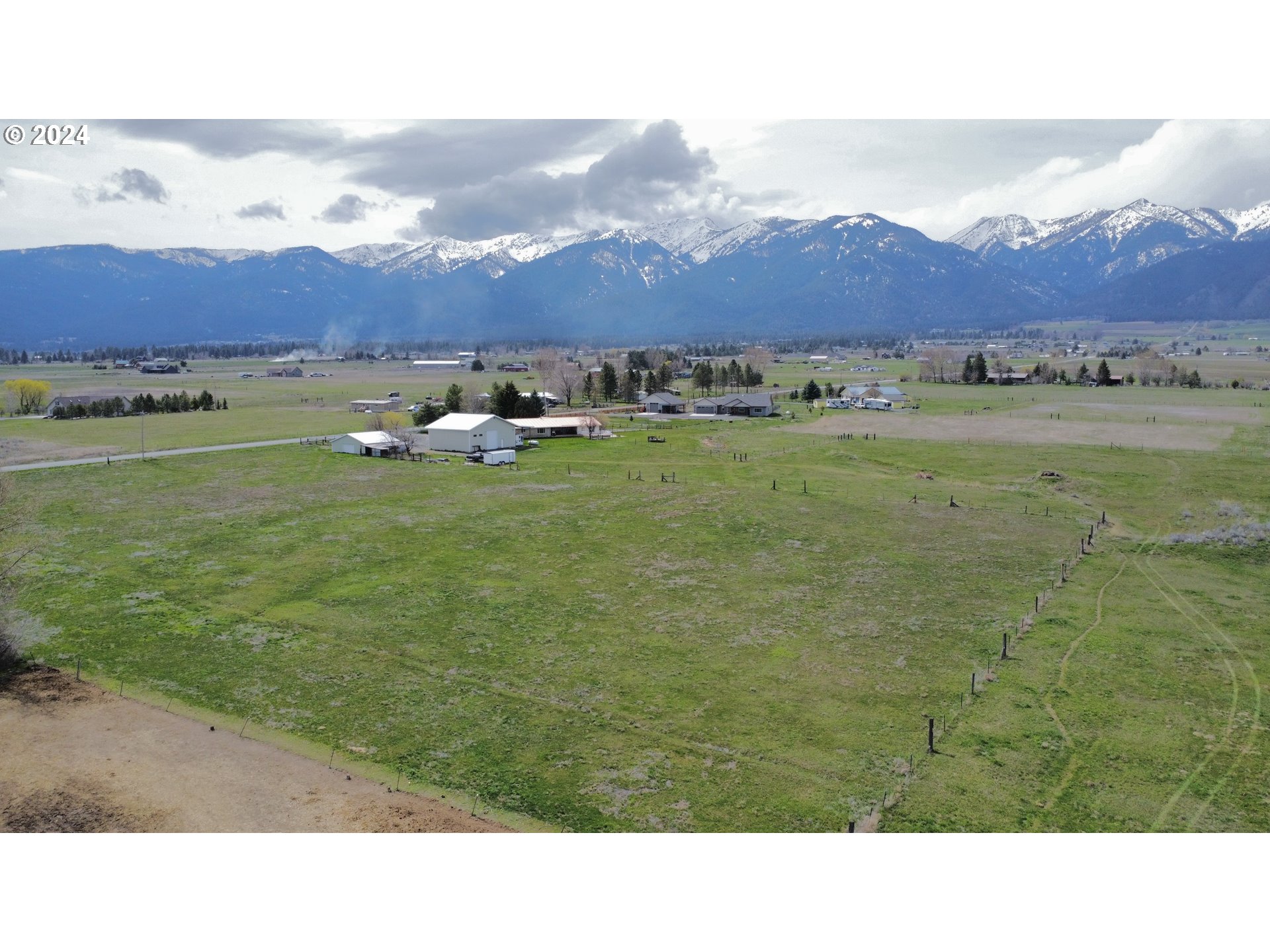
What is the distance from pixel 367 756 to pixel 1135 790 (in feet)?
58.6

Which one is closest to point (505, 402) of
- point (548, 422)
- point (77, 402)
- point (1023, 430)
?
point (548, 422)

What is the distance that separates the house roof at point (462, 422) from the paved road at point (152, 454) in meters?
12.3

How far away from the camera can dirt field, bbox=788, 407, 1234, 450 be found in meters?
67.7

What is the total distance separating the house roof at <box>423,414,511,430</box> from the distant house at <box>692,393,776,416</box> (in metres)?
34.8

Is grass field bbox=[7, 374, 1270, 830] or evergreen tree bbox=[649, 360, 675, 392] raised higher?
evergreen tree bbox=[649, 360, 675, 392]

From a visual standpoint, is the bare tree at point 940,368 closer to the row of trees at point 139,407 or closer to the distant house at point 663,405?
the distant house at point 663,405

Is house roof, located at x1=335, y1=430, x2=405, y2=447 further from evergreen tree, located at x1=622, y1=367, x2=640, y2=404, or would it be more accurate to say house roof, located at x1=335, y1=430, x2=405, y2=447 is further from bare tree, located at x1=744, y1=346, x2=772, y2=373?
bare tree, located at x1=744, y1=346, x2=772, y2=373

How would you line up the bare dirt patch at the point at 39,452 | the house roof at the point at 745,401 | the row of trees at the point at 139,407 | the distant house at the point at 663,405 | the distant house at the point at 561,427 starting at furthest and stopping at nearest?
1. the distant house at the point at 663,405
2. the house roof at the point at 745,401
3. the row of trees at the point at 139,407
4. the distant house at the point at 561,427
5. the bare dirt patch at the point at 39,452

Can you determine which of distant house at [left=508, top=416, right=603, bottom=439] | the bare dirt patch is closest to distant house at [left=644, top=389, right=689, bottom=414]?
distant house at [left=508, top=416, right=603, bottom=439]

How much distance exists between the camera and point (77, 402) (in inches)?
3720

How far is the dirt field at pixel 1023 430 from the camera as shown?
6769 centimetres

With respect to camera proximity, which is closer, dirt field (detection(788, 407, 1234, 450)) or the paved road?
the paved road

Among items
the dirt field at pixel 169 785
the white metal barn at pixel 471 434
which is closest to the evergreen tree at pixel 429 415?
the white metal barn at pixel 471 434

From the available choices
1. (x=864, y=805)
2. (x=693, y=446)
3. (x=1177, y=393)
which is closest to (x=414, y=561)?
(x=864, y=805)
